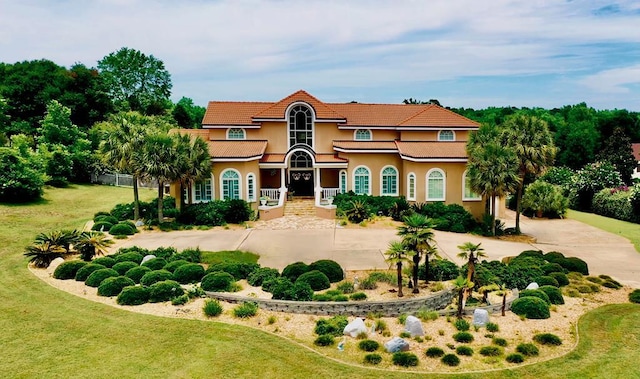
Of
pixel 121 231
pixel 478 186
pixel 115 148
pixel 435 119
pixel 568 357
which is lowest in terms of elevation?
pixel 568 357

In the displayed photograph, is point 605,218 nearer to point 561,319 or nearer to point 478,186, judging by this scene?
point 478,186

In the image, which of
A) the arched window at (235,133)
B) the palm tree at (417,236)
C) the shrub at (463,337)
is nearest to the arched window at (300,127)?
the arched window at (235,133)

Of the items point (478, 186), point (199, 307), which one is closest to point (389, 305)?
point (199, 307)

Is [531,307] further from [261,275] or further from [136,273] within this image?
[136,273]

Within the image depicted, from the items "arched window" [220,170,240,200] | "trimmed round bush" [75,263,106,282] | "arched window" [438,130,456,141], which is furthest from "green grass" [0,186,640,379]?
"arched window" [438,130,456,141]

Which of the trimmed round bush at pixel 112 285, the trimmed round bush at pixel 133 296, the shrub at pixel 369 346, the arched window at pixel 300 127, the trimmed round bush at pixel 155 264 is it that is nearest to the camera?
the shrub at pixel 369 346

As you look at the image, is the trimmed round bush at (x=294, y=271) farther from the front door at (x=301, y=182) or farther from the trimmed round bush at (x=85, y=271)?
the front door at (x=301, y=182)

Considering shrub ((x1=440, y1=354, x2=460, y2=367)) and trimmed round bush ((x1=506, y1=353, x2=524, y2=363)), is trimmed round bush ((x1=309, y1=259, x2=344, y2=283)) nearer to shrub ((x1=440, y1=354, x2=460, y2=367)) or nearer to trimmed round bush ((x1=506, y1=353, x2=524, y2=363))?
shrub ((x1=440, y1=354, x2=460, y2=367))
